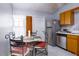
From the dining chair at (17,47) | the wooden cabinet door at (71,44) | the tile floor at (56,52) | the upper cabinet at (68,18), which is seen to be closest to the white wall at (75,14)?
the upper cabinet at (68,18)

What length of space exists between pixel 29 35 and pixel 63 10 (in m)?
0.60

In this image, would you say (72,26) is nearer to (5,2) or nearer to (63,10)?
(63,10)

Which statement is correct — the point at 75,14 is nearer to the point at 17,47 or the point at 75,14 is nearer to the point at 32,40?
the point at 32,40

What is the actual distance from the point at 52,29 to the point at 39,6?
37 centimetres

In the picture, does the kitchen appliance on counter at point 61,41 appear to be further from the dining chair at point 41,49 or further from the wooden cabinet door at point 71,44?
the dining chair at point 41,49

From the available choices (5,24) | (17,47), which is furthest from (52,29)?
(5,24)

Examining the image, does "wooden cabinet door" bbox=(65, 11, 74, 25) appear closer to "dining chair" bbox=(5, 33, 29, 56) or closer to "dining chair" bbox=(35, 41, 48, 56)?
"dining chair" bbox=(35, 41, 48, 56)

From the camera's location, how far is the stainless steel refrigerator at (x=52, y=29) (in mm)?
1870

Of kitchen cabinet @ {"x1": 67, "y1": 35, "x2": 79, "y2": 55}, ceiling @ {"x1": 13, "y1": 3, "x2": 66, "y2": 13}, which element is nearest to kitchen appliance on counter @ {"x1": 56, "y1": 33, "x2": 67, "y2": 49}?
kitchen cabinet @ {"x1": 67, "y1": 35, "x2": 79, "y2": 55}

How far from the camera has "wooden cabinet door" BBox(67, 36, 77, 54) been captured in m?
1.81

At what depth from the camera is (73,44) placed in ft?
6.07

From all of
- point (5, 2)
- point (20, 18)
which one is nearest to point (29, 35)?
point (20, 18)

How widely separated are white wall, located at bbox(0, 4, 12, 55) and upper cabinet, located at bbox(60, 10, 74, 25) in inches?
29.3

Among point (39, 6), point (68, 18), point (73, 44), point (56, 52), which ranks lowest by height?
point (56, 52)
